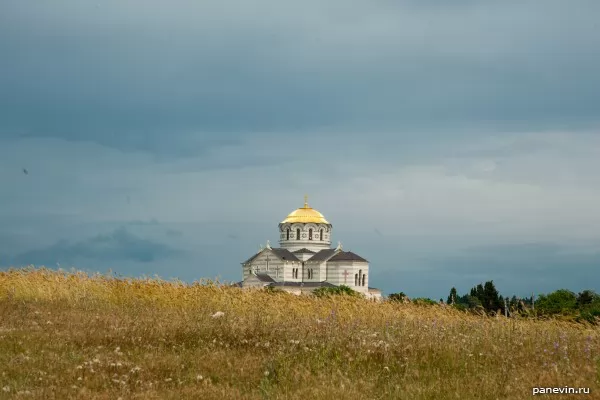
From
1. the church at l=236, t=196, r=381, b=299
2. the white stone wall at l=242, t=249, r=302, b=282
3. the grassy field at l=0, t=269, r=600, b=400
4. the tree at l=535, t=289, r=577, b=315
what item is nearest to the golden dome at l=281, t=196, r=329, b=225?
the church at l=236, t=196, r=381, b=299

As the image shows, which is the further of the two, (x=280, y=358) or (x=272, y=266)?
(x=272, y=266)

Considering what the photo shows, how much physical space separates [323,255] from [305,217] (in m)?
8.47

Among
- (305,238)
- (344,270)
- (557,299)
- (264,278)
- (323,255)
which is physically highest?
(305,238)

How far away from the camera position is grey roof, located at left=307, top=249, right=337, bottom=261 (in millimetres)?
131500

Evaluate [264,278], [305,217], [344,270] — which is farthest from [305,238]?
[264,278]

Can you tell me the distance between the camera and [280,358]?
9.73 metres

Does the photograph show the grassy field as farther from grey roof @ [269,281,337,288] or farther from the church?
→ the church

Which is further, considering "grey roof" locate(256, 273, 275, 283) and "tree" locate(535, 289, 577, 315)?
"grey roof" locate(256, 273, 275, 283)

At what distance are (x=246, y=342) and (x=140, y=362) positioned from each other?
1705 millimetres

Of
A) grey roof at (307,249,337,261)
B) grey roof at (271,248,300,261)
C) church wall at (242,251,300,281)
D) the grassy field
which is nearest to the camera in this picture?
the grassy field

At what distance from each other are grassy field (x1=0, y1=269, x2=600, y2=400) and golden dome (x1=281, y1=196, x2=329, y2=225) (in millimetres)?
122147

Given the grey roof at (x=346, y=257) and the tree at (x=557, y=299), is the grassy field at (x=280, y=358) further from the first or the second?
the grey roof at (x=346, y=257)

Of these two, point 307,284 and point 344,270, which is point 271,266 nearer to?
point 307,284

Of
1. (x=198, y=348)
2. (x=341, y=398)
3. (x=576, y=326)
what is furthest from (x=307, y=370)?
(x=576, y=326)
